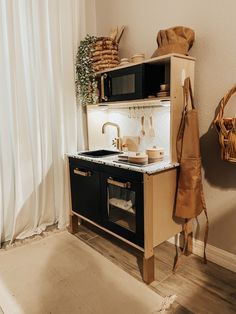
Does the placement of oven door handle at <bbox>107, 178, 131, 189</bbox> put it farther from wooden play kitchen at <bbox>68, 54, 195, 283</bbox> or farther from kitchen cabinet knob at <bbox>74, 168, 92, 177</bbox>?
kitchen cabinet knob at <bbox>74, 168, 92, 177</bbox>

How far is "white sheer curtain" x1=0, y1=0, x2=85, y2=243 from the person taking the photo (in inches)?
86.6

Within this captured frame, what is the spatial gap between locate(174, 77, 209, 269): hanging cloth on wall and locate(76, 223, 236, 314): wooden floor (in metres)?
0.45

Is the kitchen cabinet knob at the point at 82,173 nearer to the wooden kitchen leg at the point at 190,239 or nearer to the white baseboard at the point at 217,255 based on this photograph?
the wooden kitchen leg at the point at 190,239

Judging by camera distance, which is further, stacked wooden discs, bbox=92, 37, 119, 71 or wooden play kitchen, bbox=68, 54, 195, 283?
stacked wooden discs, bbox=92, 37, 119, 71

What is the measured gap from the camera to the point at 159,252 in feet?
7.05

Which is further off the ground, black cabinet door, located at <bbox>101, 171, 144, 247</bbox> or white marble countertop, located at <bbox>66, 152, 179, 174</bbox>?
white marble countertop, located at <bbox>66, 152, 179, 174</bbox>

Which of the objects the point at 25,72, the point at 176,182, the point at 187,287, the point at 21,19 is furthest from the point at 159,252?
the point at 21,19

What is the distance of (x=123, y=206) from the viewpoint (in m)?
1.94

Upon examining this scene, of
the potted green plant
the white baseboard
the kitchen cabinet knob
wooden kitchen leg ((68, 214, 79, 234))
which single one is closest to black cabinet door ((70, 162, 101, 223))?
the kitchen cabinet knob

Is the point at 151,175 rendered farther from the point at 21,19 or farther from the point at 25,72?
the point at 21,19

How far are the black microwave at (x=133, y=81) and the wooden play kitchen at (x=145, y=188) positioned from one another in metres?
0.01

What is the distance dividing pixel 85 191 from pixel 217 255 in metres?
1.20

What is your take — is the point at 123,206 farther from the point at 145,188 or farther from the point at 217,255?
the point at 217,255

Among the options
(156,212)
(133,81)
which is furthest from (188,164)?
(133,81)
